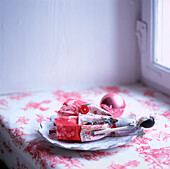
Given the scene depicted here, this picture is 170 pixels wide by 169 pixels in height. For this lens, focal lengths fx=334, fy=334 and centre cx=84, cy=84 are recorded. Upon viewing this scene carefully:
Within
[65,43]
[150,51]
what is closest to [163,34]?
[150,51]

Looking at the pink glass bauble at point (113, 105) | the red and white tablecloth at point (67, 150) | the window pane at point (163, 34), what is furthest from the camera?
the window pane at point (163, 34)

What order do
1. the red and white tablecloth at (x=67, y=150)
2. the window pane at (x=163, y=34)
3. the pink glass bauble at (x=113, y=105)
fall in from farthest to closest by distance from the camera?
the window pane at (x=163, y=34) < the pink glass bauble at (x=113, y=105) < the red and white tablecloth at (x=67, y=150)

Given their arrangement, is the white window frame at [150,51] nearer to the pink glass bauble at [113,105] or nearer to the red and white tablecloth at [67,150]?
the red and white tablecloth at [67,150]

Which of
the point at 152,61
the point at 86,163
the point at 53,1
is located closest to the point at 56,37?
the point at 53,1

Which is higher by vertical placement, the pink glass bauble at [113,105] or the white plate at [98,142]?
the pink glass bauble at [113,105]

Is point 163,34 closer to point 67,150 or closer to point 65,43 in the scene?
point 65,43

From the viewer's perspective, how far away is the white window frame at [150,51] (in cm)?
125

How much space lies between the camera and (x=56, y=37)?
50.5 inches

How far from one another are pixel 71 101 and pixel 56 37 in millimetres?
404

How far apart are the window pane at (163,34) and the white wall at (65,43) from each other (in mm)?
139

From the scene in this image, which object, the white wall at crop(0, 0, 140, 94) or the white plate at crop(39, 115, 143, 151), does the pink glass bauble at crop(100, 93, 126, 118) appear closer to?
the white plate at crop(39, 115, 143, 151)

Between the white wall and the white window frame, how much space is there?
0.05 meters

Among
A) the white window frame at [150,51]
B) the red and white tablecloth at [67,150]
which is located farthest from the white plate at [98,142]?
the white window frame at [150,51]

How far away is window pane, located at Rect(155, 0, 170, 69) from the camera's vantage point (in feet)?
3.99
